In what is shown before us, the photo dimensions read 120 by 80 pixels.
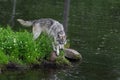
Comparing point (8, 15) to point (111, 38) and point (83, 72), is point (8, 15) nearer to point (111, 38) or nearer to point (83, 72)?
point (111, 38)

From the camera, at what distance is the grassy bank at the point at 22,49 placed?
18.3m

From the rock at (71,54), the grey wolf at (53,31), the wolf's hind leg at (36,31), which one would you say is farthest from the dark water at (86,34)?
the wolf's hind leg at (36,31)

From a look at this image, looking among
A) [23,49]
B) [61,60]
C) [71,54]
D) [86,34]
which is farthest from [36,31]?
[86,34]

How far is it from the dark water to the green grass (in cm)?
53

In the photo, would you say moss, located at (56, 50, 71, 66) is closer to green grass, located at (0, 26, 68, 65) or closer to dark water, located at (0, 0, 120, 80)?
green grass, located at (0, 26, 68, 65)

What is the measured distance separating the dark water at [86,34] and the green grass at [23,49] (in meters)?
0.53

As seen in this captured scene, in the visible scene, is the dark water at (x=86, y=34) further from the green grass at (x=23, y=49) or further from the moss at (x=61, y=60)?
the green grass at (x=23, y=49)

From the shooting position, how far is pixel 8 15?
3138 centimetres

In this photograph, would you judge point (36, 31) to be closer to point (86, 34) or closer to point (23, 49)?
point (23, 49)

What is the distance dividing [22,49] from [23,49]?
4 cm

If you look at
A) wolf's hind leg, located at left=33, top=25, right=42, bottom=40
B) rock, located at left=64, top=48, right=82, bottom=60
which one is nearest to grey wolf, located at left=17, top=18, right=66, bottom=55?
wolf's hind leg, located at left=33, top=25, right=42, bottom=40

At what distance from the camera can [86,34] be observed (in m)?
26.4

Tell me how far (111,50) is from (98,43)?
166 centimetres

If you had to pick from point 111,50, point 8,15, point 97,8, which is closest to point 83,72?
point 111,50
